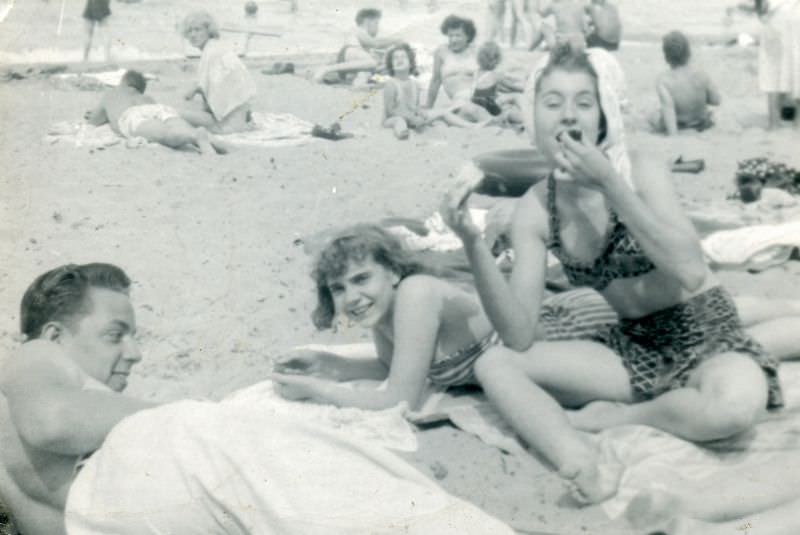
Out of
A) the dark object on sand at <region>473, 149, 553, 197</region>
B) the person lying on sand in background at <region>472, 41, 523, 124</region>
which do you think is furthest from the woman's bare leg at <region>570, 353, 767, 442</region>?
the person lying on sand in background at <region>472, 41, 523, 124</region>

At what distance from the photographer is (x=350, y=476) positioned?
7.38ft

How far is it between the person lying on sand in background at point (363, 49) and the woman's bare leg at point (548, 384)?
90cm

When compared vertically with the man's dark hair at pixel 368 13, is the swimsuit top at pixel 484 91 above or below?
below

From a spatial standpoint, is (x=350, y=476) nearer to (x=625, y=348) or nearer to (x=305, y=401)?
(x=305, y=401)

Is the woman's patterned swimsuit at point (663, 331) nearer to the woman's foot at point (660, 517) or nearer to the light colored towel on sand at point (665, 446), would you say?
the light colored towel on sand at point (665, 446)

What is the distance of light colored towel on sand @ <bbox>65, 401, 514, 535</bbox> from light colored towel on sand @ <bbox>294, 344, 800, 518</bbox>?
244mm

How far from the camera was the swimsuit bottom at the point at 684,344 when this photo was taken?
2.35 m

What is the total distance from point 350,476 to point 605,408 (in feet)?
2.19

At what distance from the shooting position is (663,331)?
94.7 inches

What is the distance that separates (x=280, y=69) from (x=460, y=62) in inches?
21.0

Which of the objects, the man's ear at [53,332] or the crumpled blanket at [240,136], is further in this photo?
the crumpled blanket at [240,136]

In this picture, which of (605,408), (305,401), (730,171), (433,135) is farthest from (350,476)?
(730,171)

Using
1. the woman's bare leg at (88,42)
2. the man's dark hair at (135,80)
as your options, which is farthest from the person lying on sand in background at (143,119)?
the woman's bare leg at (88,42)

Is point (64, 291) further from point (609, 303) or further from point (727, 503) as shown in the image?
point (727, 503)
